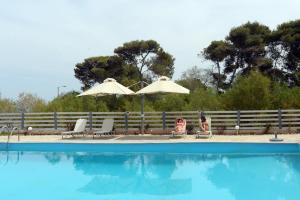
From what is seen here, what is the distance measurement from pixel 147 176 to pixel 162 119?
22.1 ft

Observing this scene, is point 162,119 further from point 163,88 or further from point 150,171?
point 150,171

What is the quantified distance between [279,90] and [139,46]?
16.6 m

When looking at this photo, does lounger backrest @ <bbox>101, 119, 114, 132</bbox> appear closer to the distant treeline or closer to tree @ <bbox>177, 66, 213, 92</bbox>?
the distant treeline

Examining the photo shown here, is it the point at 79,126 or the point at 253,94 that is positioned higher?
the point at 253,94

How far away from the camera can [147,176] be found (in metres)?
9.63

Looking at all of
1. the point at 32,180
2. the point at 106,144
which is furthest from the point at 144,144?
the point at 32,180

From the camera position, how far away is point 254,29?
30094 mm

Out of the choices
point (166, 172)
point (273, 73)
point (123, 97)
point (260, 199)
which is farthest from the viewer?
point (273, 73)

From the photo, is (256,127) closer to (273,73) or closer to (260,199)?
(260,199)

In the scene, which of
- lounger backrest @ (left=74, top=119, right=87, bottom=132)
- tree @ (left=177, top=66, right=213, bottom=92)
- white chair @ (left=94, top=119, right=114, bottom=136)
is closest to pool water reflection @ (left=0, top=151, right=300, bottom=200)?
lounger backrest @ (left=74, top=119, right=87, bottom=132)

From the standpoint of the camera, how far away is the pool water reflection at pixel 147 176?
7.82m

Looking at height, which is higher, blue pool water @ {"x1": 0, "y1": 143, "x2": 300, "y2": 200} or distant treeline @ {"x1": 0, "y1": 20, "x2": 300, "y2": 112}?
distant treeline @ {"x1": 0, "y1": 20, "x2": 300, "y2": 112}

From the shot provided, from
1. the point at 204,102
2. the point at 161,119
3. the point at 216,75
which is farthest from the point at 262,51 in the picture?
the point at 161,119

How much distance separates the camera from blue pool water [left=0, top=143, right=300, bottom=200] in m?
7.85
